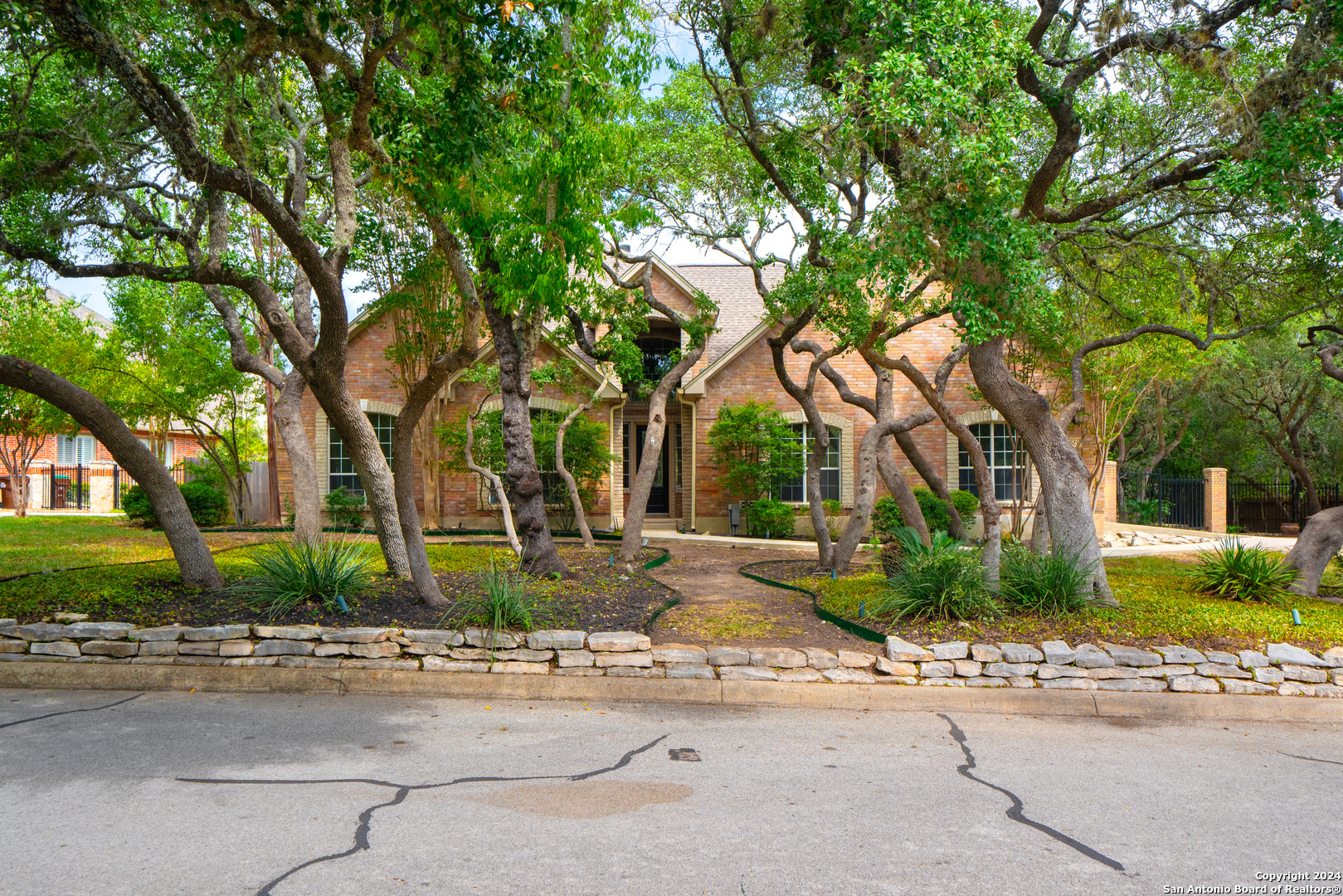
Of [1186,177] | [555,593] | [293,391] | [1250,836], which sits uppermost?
[1186,177]

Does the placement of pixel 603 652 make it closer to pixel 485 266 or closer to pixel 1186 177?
pixel 485 266

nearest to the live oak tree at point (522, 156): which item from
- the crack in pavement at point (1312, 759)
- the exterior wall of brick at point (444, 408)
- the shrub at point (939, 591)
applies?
the shrub at point (939, 591)

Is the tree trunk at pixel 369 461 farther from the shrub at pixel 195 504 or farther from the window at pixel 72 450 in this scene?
the window at pixel 72 450

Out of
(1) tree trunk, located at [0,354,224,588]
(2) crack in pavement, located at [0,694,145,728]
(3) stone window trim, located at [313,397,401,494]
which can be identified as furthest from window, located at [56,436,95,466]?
(2) crack in pavement, located at [0,694,145,728]

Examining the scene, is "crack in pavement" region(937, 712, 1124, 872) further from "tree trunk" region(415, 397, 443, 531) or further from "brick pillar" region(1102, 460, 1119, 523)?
"brick pillar" region(1102, 460, 1119, 523)

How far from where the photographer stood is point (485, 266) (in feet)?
31.0

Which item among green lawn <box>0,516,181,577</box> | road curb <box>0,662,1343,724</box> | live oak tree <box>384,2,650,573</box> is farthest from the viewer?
green lawn <box>0,516,181,577</box>

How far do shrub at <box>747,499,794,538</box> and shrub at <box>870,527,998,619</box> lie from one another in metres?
10.2

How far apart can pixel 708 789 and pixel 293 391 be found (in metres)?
11.2

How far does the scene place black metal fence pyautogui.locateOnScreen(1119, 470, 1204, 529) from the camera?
24.5 m

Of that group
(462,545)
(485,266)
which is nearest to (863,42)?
(485,266)

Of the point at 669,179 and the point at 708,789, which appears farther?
the point at 669,179

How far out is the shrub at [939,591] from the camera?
26.4ft

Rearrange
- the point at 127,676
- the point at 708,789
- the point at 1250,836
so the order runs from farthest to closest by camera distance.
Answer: the point at 127,676 → the point at 708,789 → the point at 1250,836
